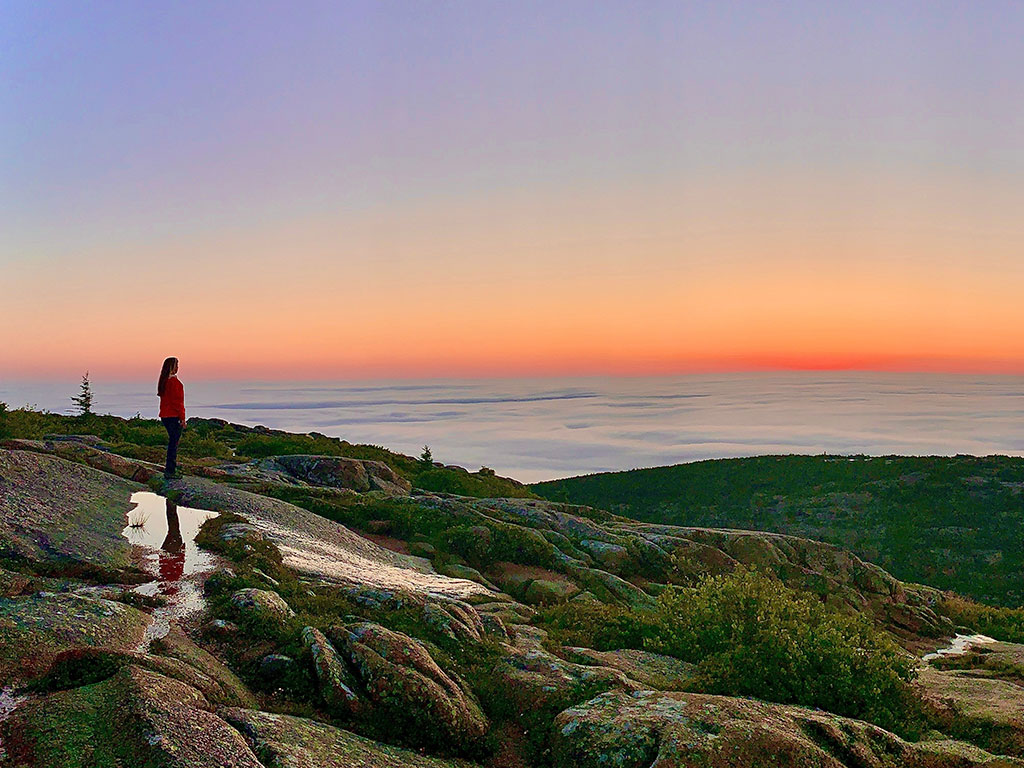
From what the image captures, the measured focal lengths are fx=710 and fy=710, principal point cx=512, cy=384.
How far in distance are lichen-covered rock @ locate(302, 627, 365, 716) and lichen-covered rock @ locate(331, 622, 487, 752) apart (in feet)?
0.59

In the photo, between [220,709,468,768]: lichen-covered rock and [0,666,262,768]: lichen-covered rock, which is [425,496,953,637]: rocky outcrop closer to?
[220,709,468,768]: lichen-covered rock

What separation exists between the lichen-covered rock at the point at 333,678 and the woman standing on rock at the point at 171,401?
49.3ft

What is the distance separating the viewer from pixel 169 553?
1573 centimetres

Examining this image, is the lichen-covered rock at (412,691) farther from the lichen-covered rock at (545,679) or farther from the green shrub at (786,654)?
the green shrub at (786,654)

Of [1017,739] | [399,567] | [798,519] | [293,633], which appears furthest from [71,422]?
[798,519]

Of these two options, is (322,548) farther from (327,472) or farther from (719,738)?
(327,472)

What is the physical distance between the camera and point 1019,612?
113 feet

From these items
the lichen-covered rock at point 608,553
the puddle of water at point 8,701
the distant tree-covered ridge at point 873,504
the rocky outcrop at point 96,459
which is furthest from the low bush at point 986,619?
the puddle of water at point 8,701

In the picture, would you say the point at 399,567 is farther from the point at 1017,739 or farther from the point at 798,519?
the point at 798,519

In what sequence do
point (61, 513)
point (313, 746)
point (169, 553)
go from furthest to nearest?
point (61, 513), point (169, 553), point (313, 746)

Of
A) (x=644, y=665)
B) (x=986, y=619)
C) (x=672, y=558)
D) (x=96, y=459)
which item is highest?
(x=96, y=459)

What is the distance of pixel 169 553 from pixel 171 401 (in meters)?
8.93

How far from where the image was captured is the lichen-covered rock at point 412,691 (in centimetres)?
945

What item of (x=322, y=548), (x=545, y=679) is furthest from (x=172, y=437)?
(x=545, y=679)
